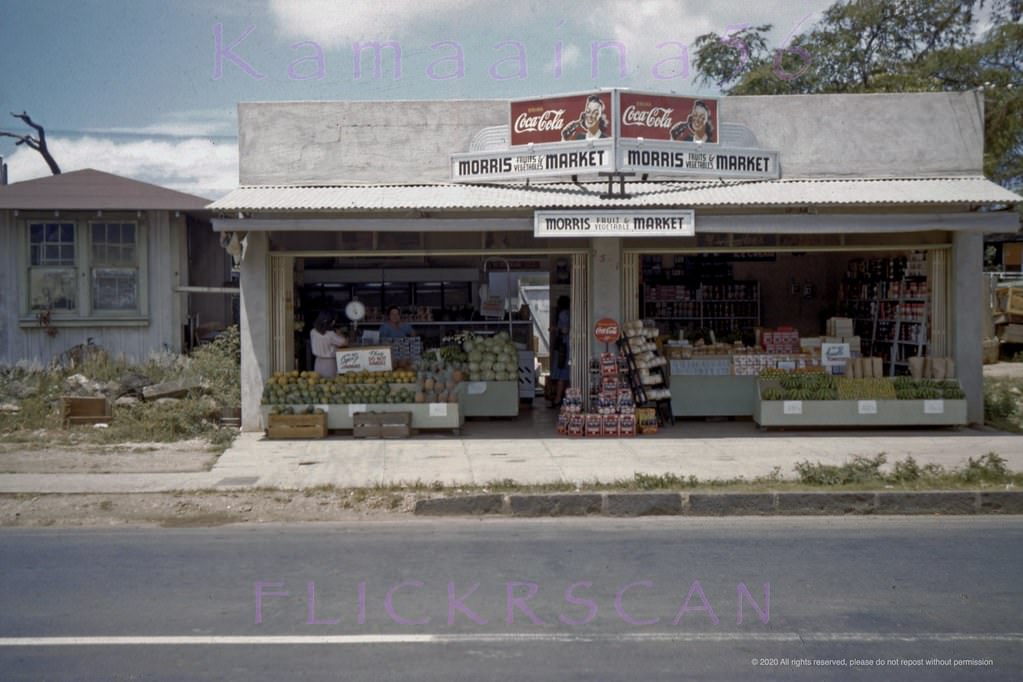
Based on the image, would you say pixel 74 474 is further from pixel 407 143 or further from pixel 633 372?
pixel 633 372

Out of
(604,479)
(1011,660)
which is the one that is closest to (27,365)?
(604,479)

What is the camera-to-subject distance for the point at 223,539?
902cm

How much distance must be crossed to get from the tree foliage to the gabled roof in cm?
2107

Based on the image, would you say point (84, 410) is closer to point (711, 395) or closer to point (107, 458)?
point (107, 458)

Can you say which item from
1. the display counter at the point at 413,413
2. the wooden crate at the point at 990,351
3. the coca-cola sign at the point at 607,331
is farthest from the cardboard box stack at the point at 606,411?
the wooden crate at the point at 990,351

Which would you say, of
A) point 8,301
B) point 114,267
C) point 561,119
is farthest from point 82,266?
point 561,119

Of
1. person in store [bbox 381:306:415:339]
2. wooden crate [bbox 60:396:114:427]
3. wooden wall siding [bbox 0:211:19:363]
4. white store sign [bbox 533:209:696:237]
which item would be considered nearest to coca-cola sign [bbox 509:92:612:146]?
white store sign [bbox 533:209:696:237]

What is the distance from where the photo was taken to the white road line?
20.1 ft

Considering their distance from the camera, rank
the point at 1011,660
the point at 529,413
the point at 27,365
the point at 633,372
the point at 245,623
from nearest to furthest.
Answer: the point at 1011,660
the point at 245,623
the point at 633,372
the point at 529,413
the point at 27,365

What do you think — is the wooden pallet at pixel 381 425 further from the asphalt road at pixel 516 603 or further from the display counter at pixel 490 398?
the asphalt road at pixel 516 603

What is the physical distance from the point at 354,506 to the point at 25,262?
12208mm

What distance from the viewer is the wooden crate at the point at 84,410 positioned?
49.0 feet

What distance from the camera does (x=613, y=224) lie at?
1352 cm

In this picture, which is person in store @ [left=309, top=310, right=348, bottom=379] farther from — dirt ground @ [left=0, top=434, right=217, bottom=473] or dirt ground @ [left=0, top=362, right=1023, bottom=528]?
dirt ground @ [left=0, top=362, right=1023, bottom=528]
